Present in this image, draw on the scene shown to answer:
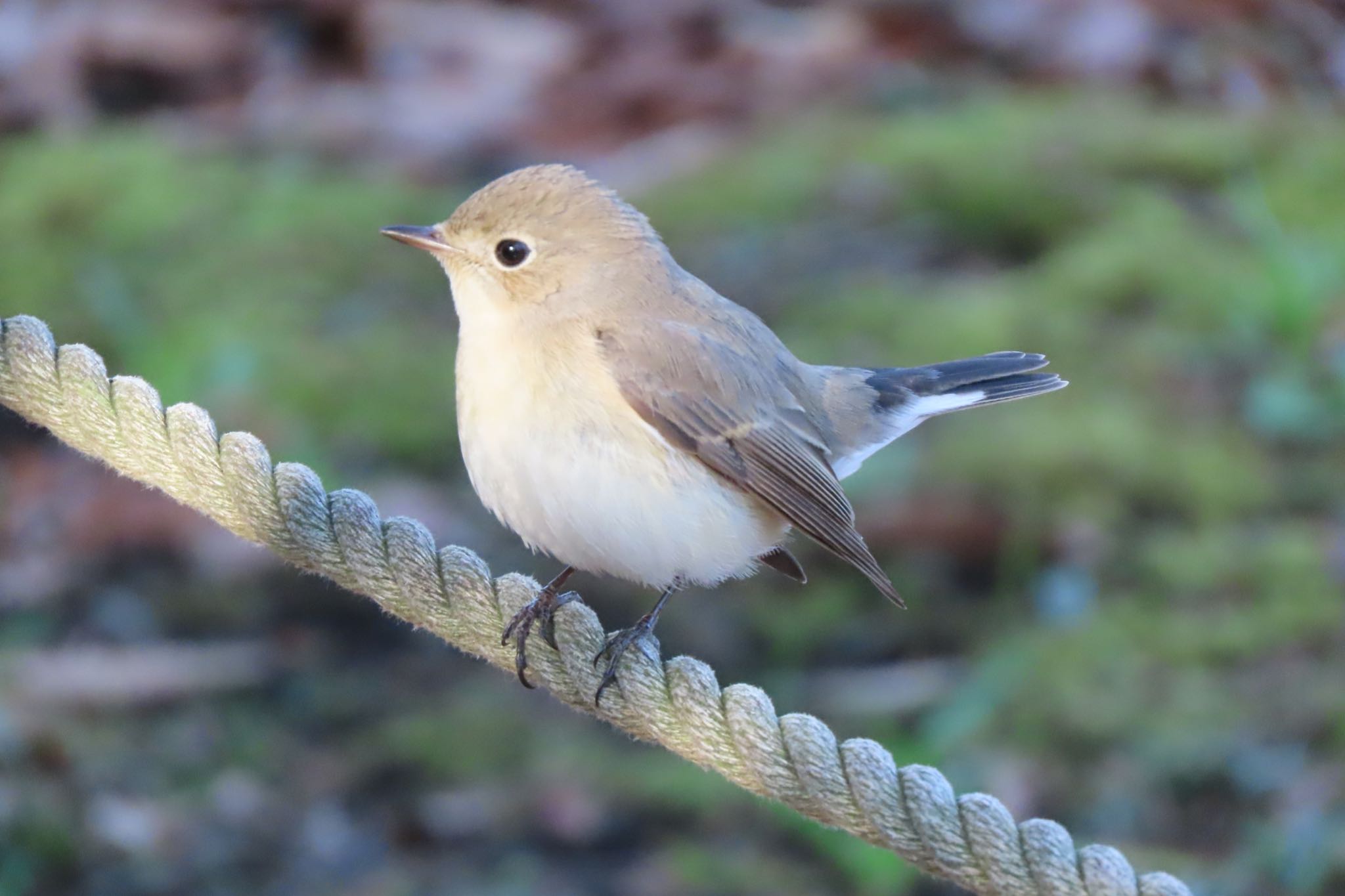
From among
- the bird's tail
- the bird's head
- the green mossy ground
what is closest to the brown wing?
the bird's head

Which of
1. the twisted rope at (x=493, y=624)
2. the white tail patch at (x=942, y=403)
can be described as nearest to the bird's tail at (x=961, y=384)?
the white tail patch at (x=942, y=403)

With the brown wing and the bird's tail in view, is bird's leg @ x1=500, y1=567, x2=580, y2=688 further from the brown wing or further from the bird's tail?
the bird's tail

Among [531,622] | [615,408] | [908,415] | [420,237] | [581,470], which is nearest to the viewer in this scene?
[531,622]

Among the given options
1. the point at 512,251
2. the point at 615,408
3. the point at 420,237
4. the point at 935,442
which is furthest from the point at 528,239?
the point at 935,442

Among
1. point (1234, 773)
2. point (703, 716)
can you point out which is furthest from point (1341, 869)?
point (703, 716)

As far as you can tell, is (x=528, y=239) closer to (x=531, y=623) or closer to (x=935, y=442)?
(x=531, y=623)

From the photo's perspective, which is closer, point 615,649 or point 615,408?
point 615,649

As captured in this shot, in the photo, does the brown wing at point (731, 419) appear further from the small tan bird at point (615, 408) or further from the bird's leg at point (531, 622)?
the bird's leg at point (531, 622)

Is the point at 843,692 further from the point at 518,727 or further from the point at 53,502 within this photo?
the point at 53,502
